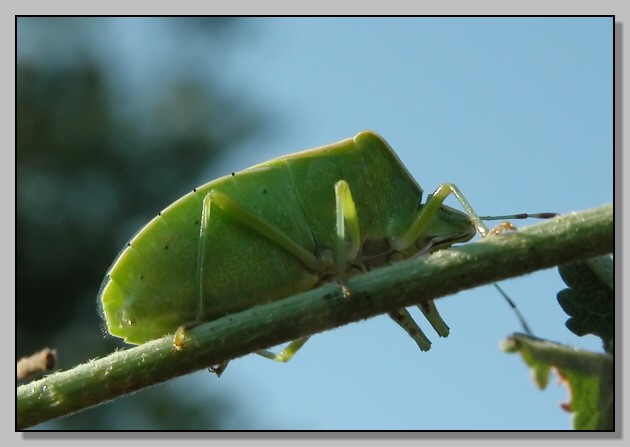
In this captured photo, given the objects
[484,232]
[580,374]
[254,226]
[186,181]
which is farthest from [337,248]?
[186,181]

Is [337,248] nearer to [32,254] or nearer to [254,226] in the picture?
[254,226]

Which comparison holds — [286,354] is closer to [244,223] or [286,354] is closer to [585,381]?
[244,223]

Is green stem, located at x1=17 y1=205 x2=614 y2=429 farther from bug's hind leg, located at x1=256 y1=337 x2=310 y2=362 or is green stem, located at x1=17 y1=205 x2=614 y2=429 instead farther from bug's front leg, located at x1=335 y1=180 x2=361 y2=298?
bug's hind leg, located at x1=256 y1=337 x2=310 y2=362

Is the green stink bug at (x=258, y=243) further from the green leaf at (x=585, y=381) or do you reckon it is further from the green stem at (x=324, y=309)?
the green leaf at (x=585, y=381)

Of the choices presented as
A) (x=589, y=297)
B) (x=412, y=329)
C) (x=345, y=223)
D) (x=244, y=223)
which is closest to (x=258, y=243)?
(x=244, y=223)

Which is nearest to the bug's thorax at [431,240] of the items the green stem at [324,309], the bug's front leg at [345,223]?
the bug's front leg at [345,223]

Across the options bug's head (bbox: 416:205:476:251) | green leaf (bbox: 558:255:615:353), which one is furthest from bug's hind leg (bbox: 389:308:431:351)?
green leaf (bbox: 558:255:615:353)
